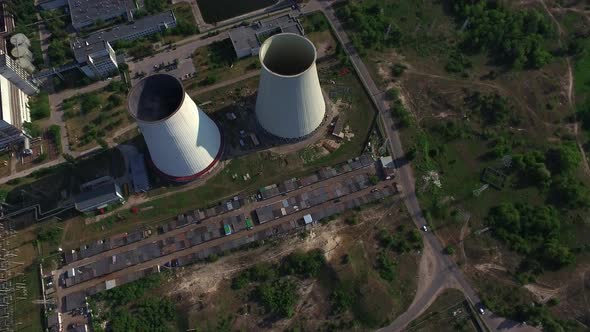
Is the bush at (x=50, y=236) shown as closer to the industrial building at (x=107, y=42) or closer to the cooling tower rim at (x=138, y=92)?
the cooling tower rim at (x=138, y=92)

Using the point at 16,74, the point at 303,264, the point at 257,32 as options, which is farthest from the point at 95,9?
the point at 303,264

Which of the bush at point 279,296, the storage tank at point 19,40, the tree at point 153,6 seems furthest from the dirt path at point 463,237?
the storage tank at point 19,40

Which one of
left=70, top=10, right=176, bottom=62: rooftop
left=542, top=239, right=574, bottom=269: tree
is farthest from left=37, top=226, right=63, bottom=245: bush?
left=542, top=239, right=574, bottom=269: tree

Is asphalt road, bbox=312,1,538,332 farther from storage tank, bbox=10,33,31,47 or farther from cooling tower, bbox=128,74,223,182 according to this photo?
storage tank, bbox=10,33,31,47

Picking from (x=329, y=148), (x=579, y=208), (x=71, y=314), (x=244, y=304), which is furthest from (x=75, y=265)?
(x=579, y=208)

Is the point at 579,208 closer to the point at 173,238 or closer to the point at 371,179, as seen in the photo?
the point at 371,179

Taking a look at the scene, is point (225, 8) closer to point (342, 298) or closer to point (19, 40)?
point (19, 40)

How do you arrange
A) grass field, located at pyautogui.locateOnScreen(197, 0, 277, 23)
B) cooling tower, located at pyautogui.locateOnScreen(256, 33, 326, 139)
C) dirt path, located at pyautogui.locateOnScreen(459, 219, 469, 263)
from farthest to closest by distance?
grass field, located at pyautogui.locateOnScreen(197, 0, 277, 23)
dirt path, located at pyautogui.locateOnScreen(459, 219, 469, 263)
cooling tower, located at pyautogui.locateOnScreen(256, 33, 326, 139)
